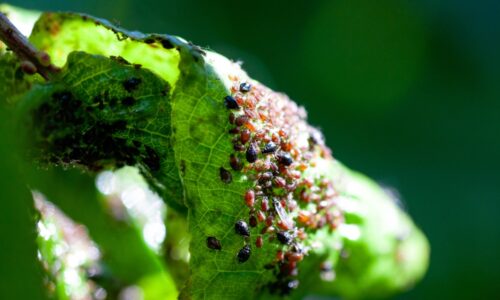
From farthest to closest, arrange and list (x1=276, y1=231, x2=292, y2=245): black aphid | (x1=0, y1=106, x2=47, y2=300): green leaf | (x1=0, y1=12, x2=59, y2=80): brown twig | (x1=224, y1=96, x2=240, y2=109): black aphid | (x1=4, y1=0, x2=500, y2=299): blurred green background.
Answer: (x1=4, y1=0, x2=500, y2=299): blurred green background < (x1=276, y1=231, x2=292, y2=245): black aphid < (x1=224, y1=96, x2=240, y2=109): black aphid < (x1=0, y1=12, x2=59, y2=80): brown twig < (x1=0, y1=106, x2=47, y2=300): green leaf

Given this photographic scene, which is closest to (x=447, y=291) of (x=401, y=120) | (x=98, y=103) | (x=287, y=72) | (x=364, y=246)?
(x=401, y=120)

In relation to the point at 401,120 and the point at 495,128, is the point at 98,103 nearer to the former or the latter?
the point at 401,120

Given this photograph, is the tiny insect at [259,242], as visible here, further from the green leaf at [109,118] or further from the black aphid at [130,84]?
the black aphid at [130,84]

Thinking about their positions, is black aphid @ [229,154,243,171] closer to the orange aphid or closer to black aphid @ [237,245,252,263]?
the orange aphid

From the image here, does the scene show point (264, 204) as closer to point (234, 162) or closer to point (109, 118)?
point (234, 162)

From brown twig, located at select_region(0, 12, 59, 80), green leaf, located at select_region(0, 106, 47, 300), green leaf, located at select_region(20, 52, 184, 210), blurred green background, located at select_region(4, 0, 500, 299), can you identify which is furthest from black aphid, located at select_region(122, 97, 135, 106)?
blurred green background, located at select_region(4, 0, 500, 299)

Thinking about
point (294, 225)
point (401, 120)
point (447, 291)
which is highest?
point (401, 120)

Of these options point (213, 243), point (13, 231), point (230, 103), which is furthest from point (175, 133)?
point (13, 231)
